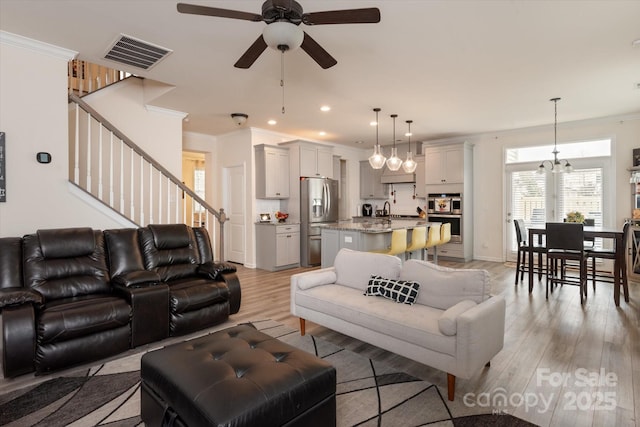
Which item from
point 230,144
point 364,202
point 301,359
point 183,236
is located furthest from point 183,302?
point 364,202

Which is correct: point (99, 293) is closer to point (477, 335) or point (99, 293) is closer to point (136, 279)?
point (136, 279)

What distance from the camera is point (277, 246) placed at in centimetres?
629

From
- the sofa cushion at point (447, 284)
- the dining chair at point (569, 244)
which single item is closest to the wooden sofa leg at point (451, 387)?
the sofa cushion at point (447, 284)

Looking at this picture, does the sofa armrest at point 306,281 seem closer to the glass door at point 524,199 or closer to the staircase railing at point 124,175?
the staircase railing at point 124,175

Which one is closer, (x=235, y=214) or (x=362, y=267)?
(x=362, y=267)

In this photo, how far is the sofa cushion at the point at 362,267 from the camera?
3.02 meters

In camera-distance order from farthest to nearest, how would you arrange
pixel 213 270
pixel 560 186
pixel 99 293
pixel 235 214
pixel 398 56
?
1. pixel 235 214
2. pixel 560 186
3. pixel 213 270
4. pixel 398 56
5. pixel 99 293

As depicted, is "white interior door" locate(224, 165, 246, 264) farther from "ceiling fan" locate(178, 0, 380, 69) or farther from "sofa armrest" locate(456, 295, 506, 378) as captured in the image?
"sofa armrest" locate(456, 295, 506, 378)

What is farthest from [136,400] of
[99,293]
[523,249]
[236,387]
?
[523,249]

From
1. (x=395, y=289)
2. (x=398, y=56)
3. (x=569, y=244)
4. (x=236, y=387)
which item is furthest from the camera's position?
(x=569, y=244)

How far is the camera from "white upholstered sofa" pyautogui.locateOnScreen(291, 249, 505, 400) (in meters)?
2.08

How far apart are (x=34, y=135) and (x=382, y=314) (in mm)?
3821

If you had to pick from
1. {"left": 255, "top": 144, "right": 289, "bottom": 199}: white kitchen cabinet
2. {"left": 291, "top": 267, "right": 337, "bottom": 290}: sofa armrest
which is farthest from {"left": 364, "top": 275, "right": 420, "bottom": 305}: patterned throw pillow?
{"left": 255, "top": 144, "right": 289, "bottom": 199}: white kitchen cabinet

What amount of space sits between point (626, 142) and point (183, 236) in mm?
7305
